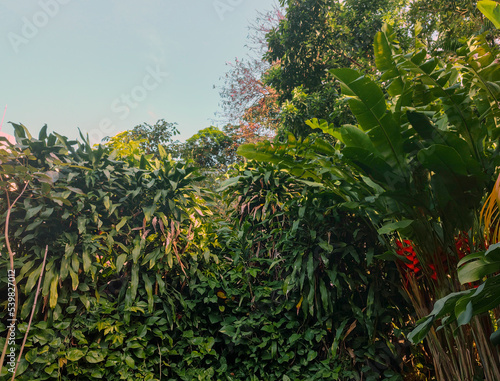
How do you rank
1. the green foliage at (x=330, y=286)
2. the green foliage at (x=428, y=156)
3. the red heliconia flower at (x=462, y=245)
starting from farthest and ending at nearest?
the green foliage at (x=330, y=286) < the red heliconia flower at (x=462, y=245) < the green foliage at (x=428, y=156)

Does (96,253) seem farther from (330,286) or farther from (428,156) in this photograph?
(428,156)

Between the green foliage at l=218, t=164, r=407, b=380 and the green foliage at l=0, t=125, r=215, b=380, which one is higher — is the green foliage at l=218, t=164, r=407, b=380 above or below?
below

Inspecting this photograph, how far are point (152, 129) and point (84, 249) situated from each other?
752 cm

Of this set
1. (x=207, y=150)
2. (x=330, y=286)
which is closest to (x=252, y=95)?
(x=207, y=150)

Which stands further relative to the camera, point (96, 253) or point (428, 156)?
point (96, 253)

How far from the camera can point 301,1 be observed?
447cm

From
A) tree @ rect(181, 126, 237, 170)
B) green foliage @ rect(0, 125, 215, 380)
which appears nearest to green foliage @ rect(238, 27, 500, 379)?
green foliage @ rect(0, 125, 215, 380)

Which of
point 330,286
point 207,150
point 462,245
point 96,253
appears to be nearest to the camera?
point 462,245

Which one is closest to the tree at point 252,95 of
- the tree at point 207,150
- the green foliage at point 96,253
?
the tree at point 207,150

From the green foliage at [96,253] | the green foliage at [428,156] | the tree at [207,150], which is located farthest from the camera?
the tree at [207,150]

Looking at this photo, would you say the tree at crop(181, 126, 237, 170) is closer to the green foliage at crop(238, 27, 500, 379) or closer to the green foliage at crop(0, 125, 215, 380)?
the green foliage at crop(0, 125, 215, 380)

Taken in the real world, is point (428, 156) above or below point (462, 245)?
above

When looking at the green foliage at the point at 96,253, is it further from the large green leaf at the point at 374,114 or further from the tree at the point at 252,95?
the tree at the point at 252,95

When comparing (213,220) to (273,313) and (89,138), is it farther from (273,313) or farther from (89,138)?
(89,138)
